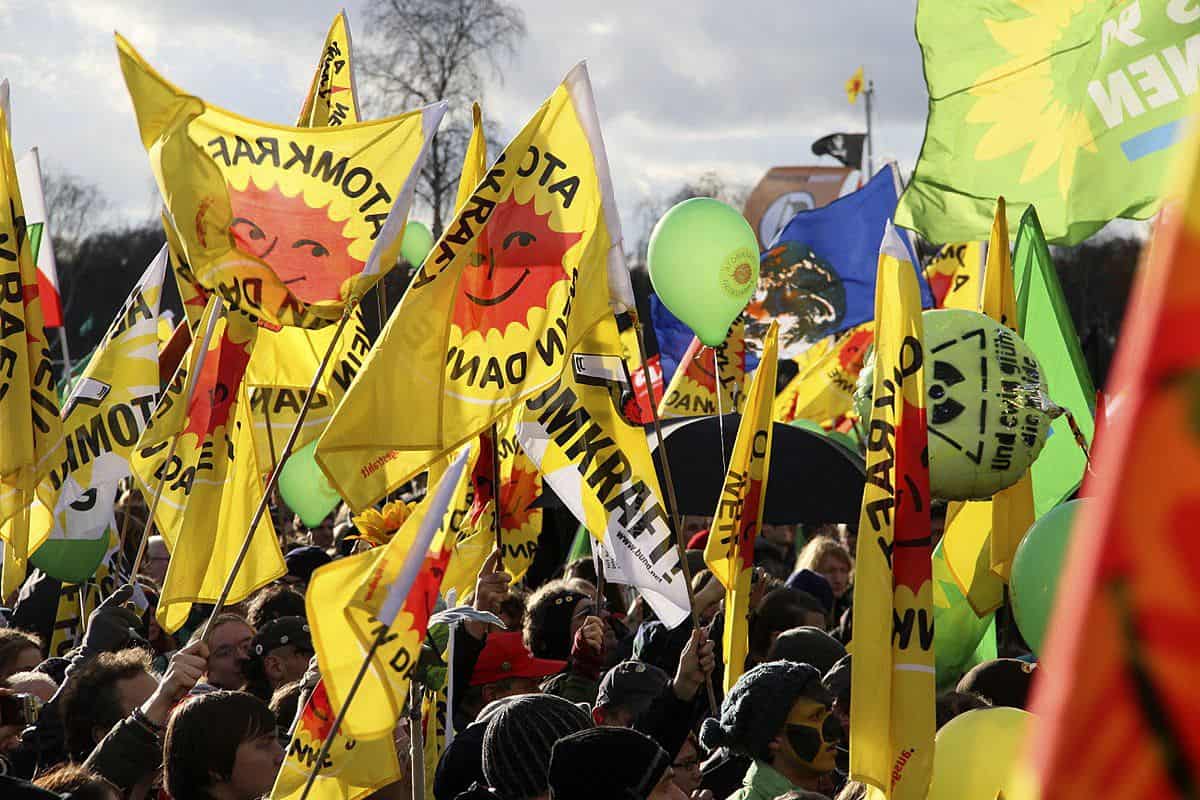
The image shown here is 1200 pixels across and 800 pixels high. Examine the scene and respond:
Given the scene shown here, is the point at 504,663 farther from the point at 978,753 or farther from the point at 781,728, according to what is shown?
the point at 978,753

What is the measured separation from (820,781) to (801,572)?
3029 mm

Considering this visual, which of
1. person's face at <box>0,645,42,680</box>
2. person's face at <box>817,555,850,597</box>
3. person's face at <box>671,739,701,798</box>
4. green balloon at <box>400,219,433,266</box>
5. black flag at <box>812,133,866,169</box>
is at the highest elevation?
black flag at <box>812,133,866,169</box>

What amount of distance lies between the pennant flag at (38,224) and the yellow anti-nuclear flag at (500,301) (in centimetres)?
402

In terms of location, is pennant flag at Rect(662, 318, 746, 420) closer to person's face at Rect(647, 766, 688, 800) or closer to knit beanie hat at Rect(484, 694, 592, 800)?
knit beanie hat at Rect(484, 694, 592, 800)

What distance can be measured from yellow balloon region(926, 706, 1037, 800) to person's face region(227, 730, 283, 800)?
164cm

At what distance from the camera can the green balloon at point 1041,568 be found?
408 cm

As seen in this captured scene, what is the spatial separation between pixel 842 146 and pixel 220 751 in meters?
45.0

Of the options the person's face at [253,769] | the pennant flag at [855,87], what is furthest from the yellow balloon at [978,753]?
the pennant flag at [855,87]

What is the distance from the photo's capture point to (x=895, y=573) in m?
3.65

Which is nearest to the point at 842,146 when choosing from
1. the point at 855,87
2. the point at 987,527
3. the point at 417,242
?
the point at 855,87

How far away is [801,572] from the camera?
291 inches

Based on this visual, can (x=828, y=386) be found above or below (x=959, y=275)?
below

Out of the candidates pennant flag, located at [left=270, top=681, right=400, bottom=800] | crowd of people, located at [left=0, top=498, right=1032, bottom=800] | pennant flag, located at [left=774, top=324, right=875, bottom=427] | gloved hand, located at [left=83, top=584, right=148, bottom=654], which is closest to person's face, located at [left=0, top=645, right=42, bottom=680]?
crowd of people, located at [left=0, top=498, right=1032, bottom=800]

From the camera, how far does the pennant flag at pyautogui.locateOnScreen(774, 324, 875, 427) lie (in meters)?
11.9
